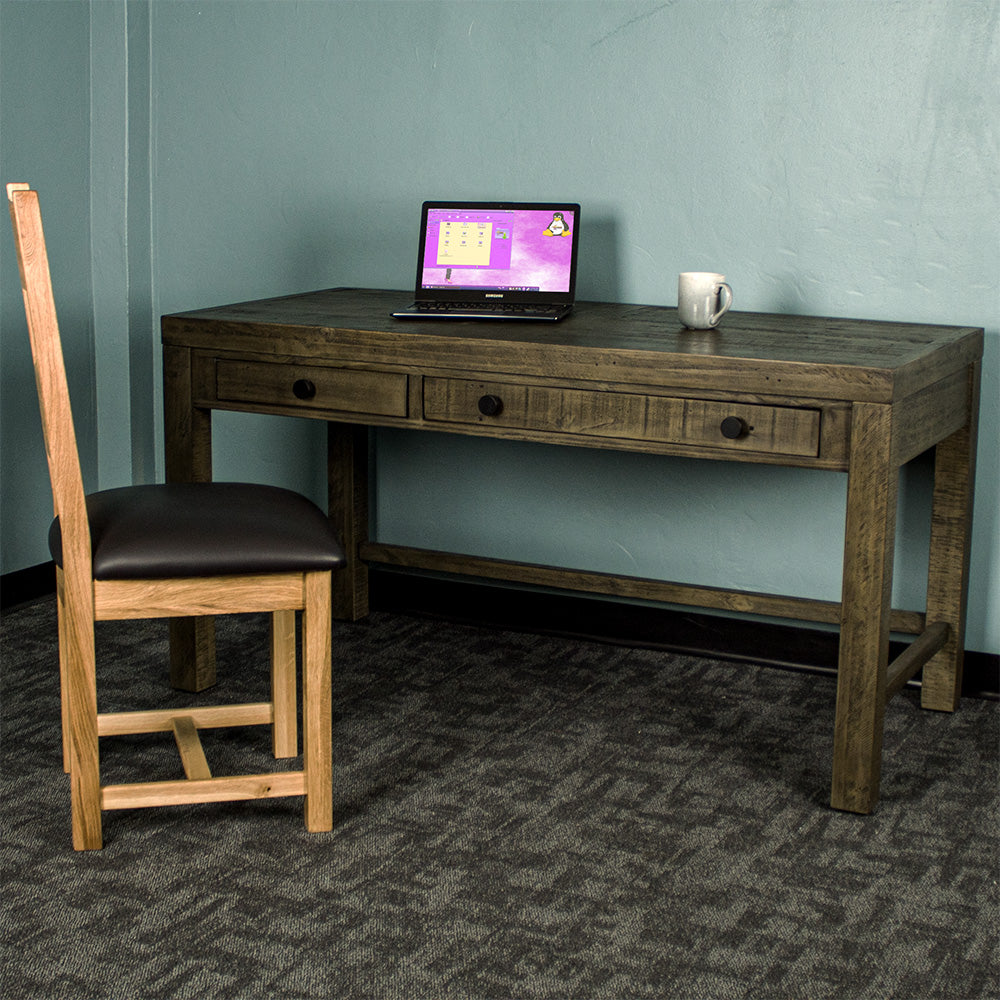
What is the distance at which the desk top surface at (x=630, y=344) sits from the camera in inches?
83.7

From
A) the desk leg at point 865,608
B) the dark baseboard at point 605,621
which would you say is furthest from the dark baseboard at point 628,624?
the desk leg at point 865,608

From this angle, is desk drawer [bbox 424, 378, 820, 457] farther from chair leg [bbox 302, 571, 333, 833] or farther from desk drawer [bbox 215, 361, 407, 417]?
chair leg [bbox 302, 571, 333, 833]

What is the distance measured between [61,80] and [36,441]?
0.88m

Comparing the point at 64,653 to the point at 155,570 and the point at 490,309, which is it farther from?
the point at 490,309

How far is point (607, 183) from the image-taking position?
2877 millimetres

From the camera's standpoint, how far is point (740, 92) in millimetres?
2723

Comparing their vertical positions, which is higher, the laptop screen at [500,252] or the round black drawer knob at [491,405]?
the laptop screen at [500,252]

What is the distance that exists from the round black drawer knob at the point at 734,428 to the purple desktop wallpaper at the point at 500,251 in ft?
2.18

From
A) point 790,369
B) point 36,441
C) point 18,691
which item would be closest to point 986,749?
point 790,369

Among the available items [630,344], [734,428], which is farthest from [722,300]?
[734,428]

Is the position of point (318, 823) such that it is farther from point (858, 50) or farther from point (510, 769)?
point (858, 50)

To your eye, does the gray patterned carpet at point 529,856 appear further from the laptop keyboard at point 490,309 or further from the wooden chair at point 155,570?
the laptop keyboard at point 490,309

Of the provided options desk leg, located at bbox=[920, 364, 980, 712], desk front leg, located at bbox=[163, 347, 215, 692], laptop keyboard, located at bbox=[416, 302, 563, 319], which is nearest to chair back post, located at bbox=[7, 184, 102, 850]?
desk front leg, located at bbox=[163, 347, 215, 692]

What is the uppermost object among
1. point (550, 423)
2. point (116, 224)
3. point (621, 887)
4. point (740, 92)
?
point (740, 92)
